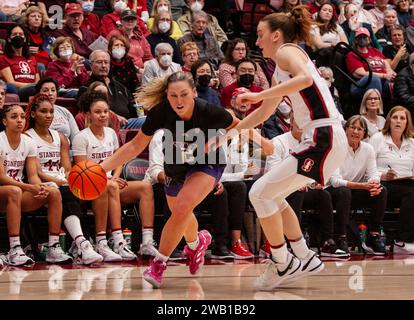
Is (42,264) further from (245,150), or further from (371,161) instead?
(371,161)

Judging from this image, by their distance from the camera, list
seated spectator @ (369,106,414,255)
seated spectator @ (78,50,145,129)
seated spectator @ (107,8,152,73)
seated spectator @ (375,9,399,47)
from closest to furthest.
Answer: seated spectator @ (369,106,414,255), seated spectator @ (78,50,145,129), seated spectator @ (107,8,152,73), seated spectator @ (375,9,399,47)

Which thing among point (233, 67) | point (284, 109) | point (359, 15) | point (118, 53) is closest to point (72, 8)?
point (118, 53)

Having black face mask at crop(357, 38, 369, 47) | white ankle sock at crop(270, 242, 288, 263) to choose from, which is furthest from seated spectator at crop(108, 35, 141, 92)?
white ankle sock at crop(270, 242, 288, 263)

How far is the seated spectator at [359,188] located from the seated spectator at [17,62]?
358 cm

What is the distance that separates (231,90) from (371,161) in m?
1.89

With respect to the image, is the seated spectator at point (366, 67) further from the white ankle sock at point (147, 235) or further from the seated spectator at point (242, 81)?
the white ankle sock at point (147, 235)

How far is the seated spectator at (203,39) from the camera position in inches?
451

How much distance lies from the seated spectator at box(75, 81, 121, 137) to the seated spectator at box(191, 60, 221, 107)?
114 centimetres

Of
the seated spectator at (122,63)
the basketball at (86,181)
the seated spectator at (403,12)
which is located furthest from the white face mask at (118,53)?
the seated spectator at (403,12)

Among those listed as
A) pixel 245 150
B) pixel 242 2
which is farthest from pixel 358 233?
pixel 242 2

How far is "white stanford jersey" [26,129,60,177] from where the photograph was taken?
815cm

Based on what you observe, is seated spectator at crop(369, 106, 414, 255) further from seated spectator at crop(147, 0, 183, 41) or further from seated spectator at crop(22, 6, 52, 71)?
seated spectator at crop(22, 6, 52, 71)

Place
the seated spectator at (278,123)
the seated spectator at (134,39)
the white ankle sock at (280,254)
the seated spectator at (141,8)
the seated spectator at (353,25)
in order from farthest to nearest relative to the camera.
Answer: the seated spectator at (353,25), the seated spectator at (141,8), the seated spectator at (134,39), the seated spectator at (278,123), the white ankle sock at (280,254)

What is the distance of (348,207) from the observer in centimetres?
862
